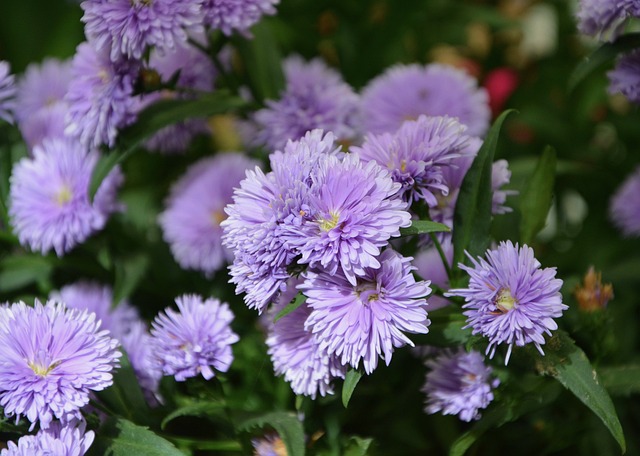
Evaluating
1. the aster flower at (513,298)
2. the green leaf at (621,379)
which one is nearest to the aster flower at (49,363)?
the aster flower at (513,298)

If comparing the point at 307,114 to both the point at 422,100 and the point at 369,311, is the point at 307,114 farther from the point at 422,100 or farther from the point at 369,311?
the point at 369,311

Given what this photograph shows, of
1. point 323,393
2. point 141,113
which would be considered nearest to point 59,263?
point 141,113

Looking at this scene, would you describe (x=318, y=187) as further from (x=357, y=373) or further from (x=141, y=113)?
(x=141, y=113)

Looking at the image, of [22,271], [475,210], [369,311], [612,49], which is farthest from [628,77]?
[22,271]

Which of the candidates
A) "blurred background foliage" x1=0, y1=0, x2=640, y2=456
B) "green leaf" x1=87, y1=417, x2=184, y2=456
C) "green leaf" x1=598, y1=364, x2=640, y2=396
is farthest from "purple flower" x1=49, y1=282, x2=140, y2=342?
"green leaf" x1=598, y1=364, x2=640, y2=396

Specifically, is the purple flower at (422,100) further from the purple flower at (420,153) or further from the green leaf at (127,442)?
the green leaf at (127,442)

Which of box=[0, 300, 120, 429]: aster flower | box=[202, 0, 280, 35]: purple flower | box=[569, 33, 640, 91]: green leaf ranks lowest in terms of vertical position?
box=[0, 300, 120, 429]: aster flower

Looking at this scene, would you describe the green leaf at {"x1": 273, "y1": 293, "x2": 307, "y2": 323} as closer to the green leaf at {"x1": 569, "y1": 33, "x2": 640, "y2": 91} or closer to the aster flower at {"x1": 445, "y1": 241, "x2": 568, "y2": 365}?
the aster flower at {"x1": 445, "y1": 241, "x2": 568, "y2": 365}
